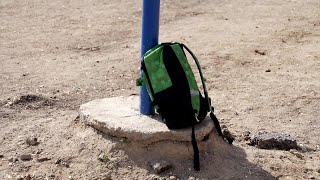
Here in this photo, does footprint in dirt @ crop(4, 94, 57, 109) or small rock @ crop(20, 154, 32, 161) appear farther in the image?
footprint in dirt @ crop(4, 94, 57, 109)

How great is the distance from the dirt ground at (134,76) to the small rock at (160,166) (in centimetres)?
3

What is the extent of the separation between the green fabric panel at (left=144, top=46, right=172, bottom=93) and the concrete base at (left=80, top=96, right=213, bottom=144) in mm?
255

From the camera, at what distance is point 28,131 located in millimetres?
4543

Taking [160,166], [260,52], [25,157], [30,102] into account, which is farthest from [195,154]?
[260,52]

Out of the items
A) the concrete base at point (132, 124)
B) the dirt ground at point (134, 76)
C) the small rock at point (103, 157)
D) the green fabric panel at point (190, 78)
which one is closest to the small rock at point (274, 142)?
the dirt ground at point (134, 76)

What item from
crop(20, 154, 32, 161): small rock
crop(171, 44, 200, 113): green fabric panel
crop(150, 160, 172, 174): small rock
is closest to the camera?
crop(150, 160, 172, 174): small rock

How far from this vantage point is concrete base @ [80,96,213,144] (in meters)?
3.91

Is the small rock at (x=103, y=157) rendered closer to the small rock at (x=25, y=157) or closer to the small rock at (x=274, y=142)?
the small rock at (x=25, y=157)

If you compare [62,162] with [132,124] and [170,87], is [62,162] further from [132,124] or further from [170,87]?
[170,87]

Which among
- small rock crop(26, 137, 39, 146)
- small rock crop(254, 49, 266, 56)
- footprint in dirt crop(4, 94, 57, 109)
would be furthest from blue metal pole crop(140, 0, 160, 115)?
small rock crop(254, 49, 266, 56)

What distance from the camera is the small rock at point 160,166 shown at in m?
3.84

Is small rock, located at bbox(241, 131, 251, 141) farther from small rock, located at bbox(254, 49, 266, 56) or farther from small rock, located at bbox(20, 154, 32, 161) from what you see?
small rock, located at bbox(254, 49, 266, 56)

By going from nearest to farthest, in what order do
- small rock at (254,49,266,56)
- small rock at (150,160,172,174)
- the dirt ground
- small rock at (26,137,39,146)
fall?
small rock at (150,160,172,174), the dirt ground, small rock at (26,137,39,146), small rock at (254,49,266,56)

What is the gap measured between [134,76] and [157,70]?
2.27 metres
